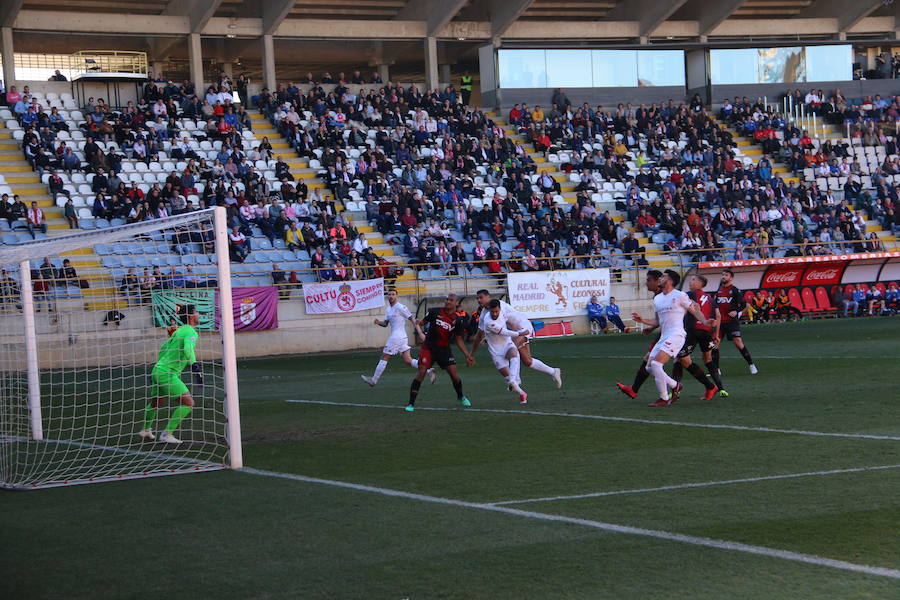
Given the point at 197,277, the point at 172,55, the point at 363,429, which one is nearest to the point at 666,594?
the point at 363,429

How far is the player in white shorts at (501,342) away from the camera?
15758mm

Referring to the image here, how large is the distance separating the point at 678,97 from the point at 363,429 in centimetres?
3635

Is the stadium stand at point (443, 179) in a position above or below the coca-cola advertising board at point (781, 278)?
above

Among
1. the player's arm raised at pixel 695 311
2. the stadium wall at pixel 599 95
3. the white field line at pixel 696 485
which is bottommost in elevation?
the white field line at pixel 696 485

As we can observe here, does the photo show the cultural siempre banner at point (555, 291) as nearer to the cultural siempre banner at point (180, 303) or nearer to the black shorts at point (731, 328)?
the cultural siempre banner at point (180, 303)

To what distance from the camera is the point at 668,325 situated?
47.4 feet

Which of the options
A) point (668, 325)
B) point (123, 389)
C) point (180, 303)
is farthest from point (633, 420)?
point (123, 389)

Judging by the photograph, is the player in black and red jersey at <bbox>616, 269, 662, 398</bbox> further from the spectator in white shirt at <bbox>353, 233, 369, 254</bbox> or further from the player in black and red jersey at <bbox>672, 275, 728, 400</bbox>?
the spectator in white shirt at <bbox>353, 233, 369, 254</bbox>

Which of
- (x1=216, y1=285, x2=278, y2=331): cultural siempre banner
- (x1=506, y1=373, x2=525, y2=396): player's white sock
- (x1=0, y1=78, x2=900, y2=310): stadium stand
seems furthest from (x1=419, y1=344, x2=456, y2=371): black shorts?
(x1=216, y1=285, x2=278, y2=331): cultural siempre banner

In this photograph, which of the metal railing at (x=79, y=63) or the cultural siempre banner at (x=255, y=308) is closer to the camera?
the cultural siempre banner at (x=255, y=308)

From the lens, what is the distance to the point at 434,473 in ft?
33.0

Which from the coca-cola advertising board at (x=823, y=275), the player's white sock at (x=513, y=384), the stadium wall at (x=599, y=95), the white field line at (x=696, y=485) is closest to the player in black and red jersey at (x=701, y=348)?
the player's white sock at (x=513, y=384)

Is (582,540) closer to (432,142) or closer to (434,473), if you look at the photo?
(434,473)

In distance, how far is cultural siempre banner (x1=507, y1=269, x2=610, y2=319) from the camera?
34.0 metres
